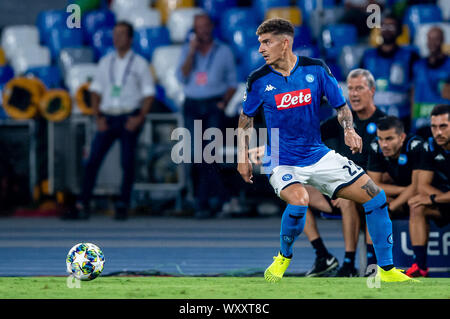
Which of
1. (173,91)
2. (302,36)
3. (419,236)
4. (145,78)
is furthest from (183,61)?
(419,236)

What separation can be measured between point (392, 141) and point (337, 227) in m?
3.82

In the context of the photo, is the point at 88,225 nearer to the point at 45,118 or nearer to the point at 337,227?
the point at 45,118

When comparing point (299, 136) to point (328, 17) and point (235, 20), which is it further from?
point (235, 20)

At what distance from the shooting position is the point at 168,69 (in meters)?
11.3

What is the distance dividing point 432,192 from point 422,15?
6.18 meters

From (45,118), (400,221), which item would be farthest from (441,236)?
(45,118)

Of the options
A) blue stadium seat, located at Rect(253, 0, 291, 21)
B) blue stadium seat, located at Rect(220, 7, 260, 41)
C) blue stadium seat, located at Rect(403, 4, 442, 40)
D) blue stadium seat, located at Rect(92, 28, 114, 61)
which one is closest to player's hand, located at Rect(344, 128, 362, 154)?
blue stadium seat, located at Rect(403, 4, 442, 40)

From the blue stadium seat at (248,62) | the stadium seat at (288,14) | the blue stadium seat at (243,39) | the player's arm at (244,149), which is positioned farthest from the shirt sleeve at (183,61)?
the player's arm at (244,149)

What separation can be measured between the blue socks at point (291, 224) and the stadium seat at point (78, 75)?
6.66m

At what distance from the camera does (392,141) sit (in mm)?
5770

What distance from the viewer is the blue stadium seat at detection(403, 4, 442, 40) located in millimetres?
11289

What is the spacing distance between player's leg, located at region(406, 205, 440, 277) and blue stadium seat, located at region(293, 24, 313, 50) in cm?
506
